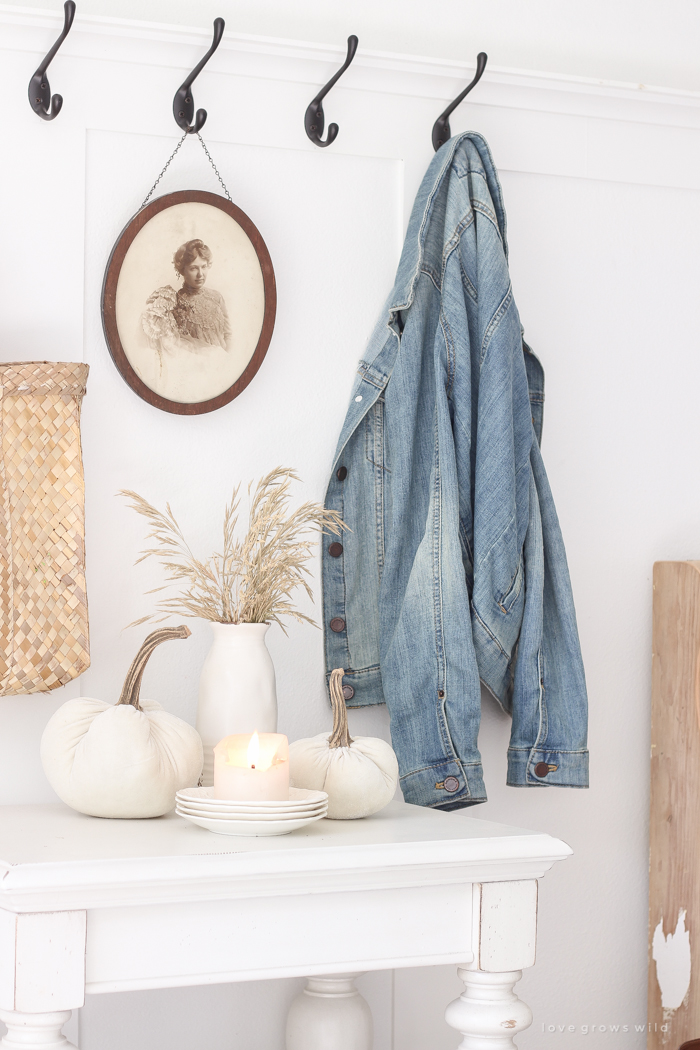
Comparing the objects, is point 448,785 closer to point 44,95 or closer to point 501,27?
point 44,95

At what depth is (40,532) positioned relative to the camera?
138 cm

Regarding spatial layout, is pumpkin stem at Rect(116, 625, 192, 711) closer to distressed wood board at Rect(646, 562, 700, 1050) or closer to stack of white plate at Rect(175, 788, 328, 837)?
stack of white plate at Rect(175, 788, 328, 837)

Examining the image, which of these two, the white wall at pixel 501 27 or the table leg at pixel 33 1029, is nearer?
the table leg at pixel 33 1029

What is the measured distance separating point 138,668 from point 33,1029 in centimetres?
40

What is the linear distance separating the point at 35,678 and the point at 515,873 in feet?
2.12

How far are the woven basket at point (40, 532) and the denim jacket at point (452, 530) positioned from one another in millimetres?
385

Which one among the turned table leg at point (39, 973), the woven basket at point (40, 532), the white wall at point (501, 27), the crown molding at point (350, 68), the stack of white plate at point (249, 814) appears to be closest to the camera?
the turned table leg at point (39, 973)

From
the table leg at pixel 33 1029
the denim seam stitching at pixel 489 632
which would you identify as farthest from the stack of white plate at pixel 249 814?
the denim seam stitching at pixel 489 632

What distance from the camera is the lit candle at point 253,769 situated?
1.12m

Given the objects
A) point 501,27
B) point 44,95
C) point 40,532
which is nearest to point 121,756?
point 40,532

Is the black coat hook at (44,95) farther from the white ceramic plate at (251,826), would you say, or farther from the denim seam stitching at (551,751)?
the denim seam stitching at (551,751)

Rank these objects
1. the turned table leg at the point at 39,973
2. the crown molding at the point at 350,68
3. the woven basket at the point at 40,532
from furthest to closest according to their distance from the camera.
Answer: the crown molding at the point at 350,68 → the woven basket at the point at 40,532 → the turned table leg at the point at 39,973

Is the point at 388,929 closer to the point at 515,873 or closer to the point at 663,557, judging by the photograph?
the point at 515,873

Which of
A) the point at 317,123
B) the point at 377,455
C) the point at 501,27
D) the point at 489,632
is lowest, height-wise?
the point at 489,632
